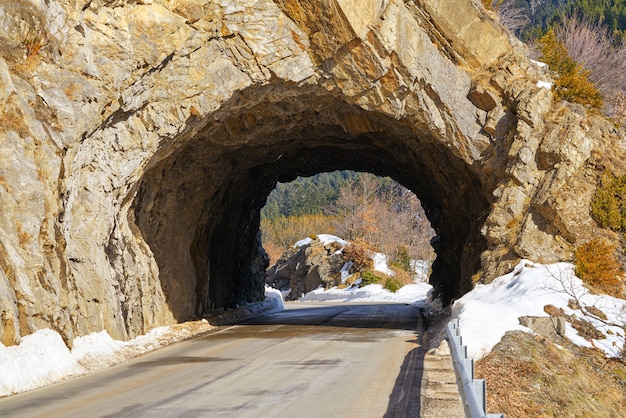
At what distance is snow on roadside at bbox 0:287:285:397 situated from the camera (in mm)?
10914

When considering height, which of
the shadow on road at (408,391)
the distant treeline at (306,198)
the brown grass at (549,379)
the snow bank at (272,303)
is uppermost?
the distant treeline at (306,198)

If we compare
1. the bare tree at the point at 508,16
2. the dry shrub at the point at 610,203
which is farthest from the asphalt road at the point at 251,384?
the bare tree at the point at 508,16

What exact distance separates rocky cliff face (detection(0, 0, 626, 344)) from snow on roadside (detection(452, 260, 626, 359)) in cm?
147

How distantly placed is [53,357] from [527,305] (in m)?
10.3

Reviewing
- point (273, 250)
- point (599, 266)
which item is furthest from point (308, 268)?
point (599, 266)

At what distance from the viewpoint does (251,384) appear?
10.8 meters

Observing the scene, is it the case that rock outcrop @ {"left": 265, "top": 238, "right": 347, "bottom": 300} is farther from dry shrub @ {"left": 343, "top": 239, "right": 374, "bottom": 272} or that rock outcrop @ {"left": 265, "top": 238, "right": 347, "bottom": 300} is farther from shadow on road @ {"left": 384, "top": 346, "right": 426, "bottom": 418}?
shadow on road @ {"left": 384, "top": 346, "right": 426, "bottom": 418}

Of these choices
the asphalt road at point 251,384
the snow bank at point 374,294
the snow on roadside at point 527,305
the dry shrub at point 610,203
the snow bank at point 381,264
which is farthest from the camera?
the snow bank at point 381,264

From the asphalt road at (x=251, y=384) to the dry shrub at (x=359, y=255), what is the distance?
4451 centimetres

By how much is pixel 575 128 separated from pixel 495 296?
604cm

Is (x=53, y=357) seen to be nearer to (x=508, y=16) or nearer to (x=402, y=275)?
(x=508, y=16)

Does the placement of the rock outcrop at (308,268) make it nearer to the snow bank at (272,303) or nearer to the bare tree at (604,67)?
the snow bank at (272,303)

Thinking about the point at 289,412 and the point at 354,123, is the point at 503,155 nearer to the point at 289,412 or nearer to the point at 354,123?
the point at 354,123

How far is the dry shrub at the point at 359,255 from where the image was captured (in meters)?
A: 62.2
